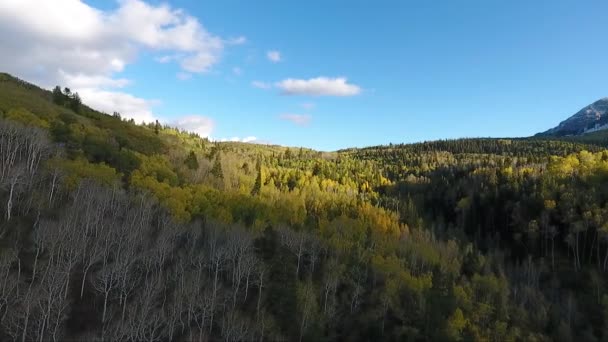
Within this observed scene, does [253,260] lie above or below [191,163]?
below

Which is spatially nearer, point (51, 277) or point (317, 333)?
point (51, 277)

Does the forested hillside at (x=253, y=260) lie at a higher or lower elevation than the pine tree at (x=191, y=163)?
lower

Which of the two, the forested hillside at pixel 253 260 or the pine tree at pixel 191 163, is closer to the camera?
the forested hillside at pixel 253 260

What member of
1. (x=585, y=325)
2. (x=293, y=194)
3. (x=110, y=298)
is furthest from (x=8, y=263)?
(x=293, y=194)

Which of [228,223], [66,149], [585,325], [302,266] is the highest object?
[66,149]

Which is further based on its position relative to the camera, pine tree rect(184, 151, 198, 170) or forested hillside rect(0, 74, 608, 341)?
pine tree rect(184, 151, 198, 170)

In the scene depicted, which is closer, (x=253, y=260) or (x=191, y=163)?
(x=253, y=260)

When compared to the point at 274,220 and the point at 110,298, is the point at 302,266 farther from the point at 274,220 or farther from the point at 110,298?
the point at 110,298

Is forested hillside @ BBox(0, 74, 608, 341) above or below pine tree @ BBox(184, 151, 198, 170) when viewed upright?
below
